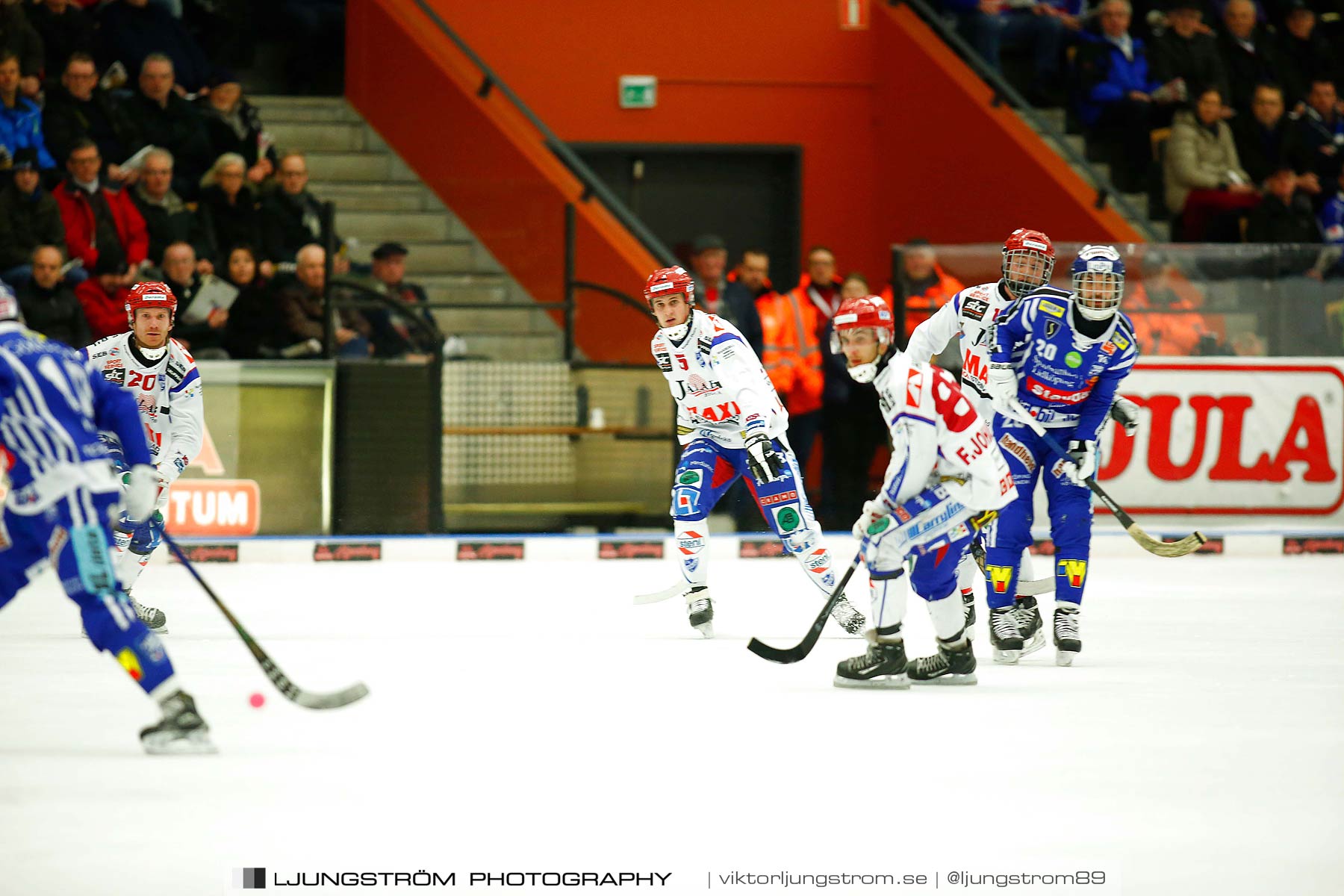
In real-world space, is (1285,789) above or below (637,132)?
below

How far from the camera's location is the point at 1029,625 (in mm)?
7289

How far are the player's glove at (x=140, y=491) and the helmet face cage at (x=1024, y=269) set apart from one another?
3760mm

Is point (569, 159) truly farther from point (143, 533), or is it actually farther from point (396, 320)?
point (143, 533)

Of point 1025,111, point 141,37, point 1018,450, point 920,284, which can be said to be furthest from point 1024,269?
point 1025,111

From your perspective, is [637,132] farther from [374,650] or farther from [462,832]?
[462,832]

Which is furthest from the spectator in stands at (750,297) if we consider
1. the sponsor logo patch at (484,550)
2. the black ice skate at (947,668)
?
the black ice skate at (947,668)

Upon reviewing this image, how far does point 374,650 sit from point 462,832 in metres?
3.37

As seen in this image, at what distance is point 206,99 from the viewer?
13.2 m

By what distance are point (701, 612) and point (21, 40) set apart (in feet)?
24.8

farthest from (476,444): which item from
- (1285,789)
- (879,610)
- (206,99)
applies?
(1285,789)

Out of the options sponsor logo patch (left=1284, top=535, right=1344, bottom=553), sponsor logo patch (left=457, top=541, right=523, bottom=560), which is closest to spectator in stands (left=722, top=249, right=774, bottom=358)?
sponsor logo patch (left=457, top=541, right=523, bottom=560)

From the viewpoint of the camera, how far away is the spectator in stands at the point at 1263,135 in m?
15.5

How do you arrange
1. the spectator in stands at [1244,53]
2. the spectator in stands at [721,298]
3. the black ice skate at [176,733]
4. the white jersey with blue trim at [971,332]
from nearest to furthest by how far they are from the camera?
the black ice skate at [176,733] → the white jersey with blue trim at [971,332] → the spectator in stands at [721,298] → the spectator in stands at [1244,53]

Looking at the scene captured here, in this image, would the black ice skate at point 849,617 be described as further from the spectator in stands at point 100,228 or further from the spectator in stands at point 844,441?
the spectator in stands at point 100,228
